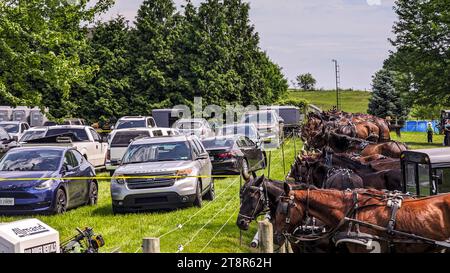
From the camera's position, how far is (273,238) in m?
7.98

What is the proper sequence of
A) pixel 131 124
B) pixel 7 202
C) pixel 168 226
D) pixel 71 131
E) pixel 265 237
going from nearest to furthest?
pixel 265 237 → pixel 168 226 → pixel 7 202 → pixel 71 131 → pixel 131 124

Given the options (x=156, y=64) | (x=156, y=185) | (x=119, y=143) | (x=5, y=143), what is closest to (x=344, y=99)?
(x=156, y=64)

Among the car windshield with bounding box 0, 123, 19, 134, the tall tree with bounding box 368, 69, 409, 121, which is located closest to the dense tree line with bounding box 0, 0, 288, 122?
the car windshield with bounding box 0, 123, 19, 134

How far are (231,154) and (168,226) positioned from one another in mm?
9383

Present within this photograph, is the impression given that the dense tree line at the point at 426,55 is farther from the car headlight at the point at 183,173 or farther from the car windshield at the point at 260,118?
the car headlight at the point at 183,173

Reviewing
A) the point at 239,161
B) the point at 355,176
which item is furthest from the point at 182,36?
the point at 355,176

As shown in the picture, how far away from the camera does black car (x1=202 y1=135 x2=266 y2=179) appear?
2322cm

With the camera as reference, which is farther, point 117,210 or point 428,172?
point 117,210

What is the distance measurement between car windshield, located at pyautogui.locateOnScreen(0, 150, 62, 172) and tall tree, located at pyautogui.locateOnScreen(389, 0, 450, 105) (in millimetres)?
36958

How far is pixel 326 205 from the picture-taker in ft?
26.3

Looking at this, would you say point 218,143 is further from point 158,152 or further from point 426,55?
point 426,55

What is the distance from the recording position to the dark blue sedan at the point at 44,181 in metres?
15.4

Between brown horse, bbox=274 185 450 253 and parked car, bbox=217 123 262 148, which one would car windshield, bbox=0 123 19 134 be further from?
brown horse, bbox=274 185 450 253
